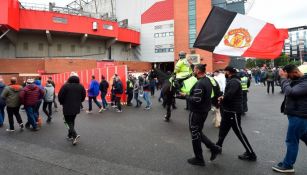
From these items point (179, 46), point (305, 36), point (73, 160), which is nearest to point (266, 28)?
point (73, 160)

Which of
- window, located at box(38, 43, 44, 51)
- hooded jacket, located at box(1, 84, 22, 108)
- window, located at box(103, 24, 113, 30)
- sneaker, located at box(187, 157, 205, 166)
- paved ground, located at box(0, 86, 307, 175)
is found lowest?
paved ground, located at box(0, 86, 307, 175)

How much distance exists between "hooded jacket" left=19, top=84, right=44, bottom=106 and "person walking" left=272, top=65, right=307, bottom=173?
696 cm

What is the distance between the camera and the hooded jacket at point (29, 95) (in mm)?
7984

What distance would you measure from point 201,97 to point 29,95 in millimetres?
5795

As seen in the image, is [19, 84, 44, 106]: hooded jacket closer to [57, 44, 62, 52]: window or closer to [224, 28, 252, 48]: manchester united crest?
[224, 28, 252, 48]: manchester united crest

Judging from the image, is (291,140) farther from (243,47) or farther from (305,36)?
(305,36)

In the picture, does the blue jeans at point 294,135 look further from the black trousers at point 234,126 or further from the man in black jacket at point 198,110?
the man in black jacket at point 198,110

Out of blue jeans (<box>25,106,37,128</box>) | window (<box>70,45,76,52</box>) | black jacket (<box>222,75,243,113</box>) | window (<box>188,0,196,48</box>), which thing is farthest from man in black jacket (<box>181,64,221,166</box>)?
window (<box>188,0,196,48</box>)

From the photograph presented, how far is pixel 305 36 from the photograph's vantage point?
136375 millimetres

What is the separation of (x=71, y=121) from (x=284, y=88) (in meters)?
4.90

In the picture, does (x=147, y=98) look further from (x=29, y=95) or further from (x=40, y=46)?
(x=40, y=46)

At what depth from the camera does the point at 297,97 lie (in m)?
4.11

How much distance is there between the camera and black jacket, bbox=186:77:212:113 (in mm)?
4654

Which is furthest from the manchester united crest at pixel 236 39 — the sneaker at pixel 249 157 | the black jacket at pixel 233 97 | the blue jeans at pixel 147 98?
the blue jeans at pixel 147 98
